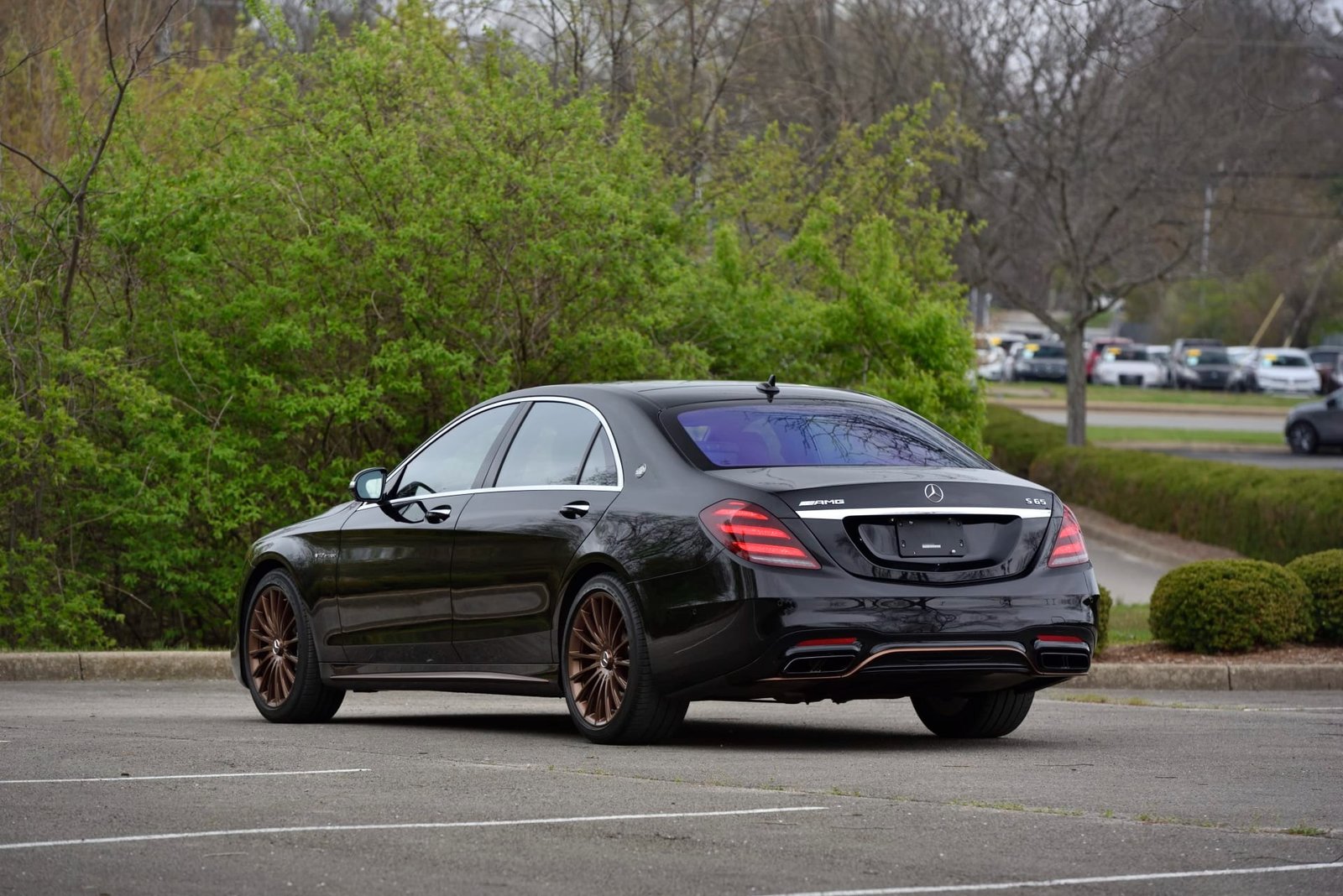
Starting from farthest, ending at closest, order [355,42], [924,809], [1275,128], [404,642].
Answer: [1275,128]
[355,42]
[404,642]
[924,809]

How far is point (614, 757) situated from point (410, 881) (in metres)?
2.93

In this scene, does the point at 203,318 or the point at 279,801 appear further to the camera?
the point at 203,318

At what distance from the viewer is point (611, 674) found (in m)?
8.62

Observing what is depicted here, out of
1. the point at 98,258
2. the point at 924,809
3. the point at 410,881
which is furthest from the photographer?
the point at 98,258

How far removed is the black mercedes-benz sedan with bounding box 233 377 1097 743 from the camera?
8.16m

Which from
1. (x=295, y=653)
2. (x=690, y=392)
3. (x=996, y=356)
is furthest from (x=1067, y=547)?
(x=996, y=356)

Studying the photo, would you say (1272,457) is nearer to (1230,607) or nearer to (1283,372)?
(1283,372)

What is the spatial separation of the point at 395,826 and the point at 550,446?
3.37 m

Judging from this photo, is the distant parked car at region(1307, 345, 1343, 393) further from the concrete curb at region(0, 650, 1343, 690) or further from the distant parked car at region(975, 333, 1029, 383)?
the concrete curb at region(0, 650, 1343, 690)

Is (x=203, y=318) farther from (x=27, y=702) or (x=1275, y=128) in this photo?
(x=1275, y=128)

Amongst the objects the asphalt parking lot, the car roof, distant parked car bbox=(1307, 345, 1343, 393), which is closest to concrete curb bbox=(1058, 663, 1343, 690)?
the asphalt parking lot

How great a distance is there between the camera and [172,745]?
28.4ft

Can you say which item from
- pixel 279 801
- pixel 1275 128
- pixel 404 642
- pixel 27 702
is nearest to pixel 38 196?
pixel 27 702

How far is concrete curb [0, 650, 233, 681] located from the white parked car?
6235cm
